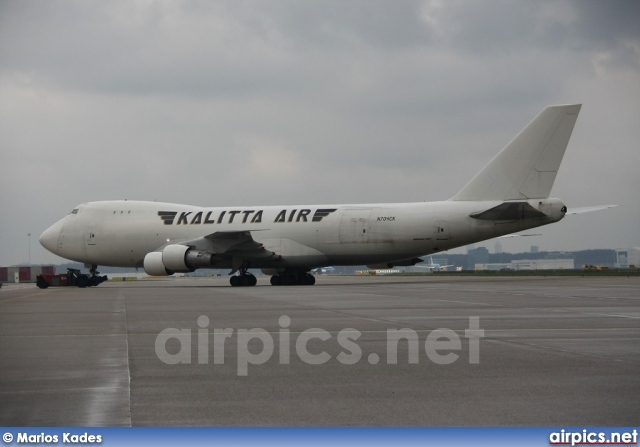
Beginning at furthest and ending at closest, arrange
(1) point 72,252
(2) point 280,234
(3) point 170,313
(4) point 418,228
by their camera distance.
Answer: (1) point 72,252 < (2) point 280,234 < (4) point 418,228 < (3) point 170,313

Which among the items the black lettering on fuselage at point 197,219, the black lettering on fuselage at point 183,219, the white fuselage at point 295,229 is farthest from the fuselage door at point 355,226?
the black lettering on fuselage at point 183,219

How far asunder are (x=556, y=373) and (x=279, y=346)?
4380 mm

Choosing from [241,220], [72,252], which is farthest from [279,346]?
[72,252]

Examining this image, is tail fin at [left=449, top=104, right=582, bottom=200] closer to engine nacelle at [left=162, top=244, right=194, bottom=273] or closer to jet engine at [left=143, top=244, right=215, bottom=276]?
jet engine at [left=143, top=244, right=215, bottom=276]

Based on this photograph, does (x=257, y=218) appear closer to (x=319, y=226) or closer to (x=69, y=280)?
(x=319, y=226)

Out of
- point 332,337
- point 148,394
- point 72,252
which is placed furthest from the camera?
point 72,252

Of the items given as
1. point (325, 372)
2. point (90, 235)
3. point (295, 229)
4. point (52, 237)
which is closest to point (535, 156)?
point (295, 229)

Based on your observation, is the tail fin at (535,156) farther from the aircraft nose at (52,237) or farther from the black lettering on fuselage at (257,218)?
the aircraft nose at (52,237)

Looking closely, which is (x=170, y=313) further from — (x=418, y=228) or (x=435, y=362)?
(x=418, y=228)

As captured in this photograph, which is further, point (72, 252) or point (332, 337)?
point (72, 252)

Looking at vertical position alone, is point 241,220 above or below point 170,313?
above

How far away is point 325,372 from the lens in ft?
30.8

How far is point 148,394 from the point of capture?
807 centimetres

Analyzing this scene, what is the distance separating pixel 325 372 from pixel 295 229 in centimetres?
3336
